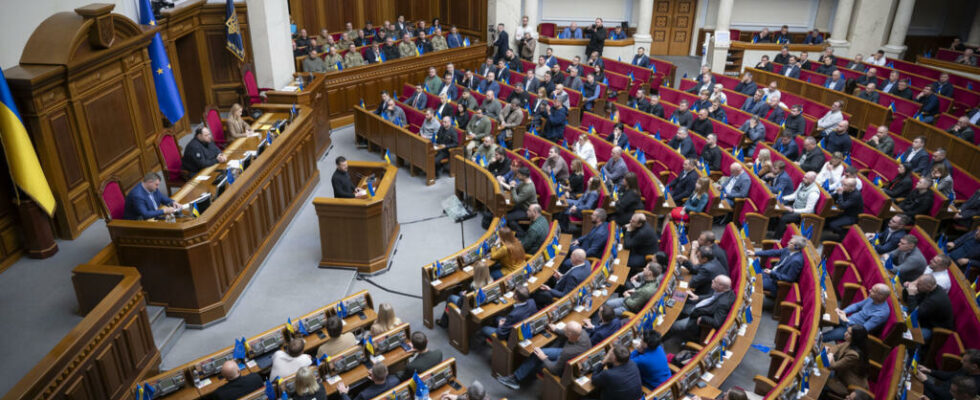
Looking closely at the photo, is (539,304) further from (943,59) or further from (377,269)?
(943,59)

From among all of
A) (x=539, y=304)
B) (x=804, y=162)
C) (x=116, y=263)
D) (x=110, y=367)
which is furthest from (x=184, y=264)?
(x=804, y=162)

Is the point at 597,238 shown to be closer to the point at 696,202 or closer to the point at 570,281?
the point at 570,281

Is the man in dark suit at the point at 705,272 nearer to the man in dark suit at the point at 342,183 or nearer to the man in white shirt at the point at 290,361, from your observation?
the man in white shirt at the point at 290,361

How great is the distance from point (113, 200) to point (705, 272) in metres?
5.88

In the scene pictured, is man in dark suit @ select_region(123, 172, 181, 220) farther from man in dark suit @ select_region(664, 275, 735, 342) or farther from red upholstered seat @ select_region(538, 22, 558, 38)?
red upholstered seat @ select_region(538, 22, 558, 38)

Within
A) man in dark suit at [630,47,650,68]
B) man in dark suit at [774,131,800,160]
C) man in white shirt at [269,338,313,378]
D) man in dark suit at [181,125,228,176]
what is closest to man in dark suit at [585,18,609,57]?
man in dark suit at [630,47,650,68]

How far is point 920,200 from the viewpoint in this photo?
26.8 ft

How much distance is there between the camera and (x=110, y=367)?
16.8 feet

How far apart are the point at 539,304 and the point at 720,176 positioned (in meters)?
4.49

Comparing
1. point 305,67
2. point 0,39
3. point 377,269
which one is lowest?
point 377,269

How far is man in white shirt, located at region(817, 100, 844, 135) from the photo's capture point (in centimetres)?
1073

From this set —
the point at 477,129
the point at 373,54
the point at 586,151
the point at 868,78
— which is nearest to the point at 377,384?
the point at 586,151

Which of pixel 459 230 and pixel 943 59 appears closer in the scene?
pixel 459 230

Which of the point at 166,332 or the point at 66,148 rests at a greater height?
the point at 66,148
